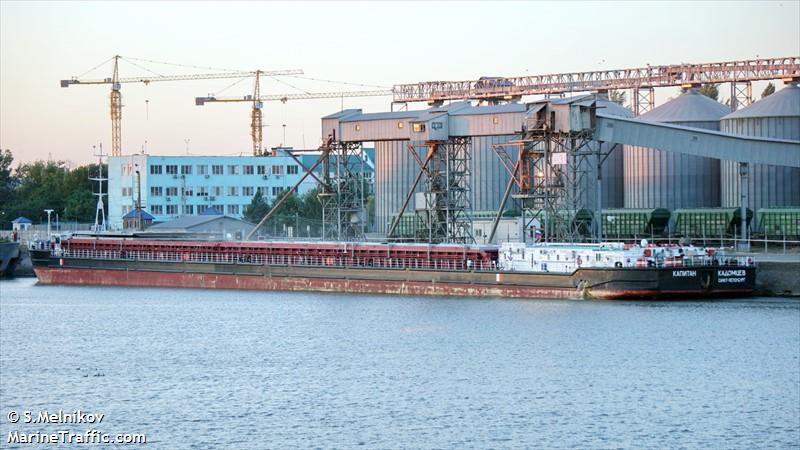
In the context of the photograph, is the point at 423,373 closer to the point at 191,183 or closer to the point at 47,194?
the point at 191,183

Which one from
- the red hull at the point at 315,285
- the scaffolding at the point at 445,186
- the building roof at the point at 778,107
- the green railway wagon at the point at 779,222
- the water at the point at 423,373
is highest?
the building roof at the point at 778,107

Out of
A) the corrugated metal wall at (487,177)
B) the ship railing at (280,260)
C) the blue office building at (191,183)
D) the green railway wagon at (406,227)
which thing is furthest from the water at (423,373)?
the blue office building at (191,183)

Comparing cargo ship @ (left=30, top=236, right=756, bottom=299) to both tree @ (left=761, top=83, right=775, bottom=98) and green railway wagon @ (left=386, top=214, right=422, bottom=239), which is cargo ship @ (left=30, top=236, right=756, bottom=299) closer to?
green railway wagon @ (left=386, top=214, right=422, bottom=239)

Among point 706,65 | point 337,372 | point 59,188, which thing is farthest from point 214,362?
point 59,188

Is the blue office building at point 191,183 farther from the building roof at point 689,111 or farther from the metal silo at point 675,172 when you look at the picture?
the building roof at point 689,111

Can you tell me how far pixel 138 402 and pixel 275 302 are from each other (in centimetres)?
3041

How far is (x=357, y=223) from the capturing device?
87.9 m

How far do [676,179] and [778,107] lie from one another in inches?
341

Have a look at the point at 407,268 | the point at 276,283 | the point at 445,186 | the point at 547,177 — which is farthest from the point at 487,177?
the point at 407,268

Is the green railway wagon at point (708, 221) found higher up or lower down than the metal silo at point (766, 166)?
lower down

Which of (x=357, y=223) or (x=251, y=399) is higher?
(x=357, y=223)

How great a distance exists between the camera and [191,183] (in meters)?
136

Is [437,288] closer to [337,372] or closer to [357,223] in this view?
[357,223]

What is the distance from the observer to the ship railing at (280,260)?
7675 cm
